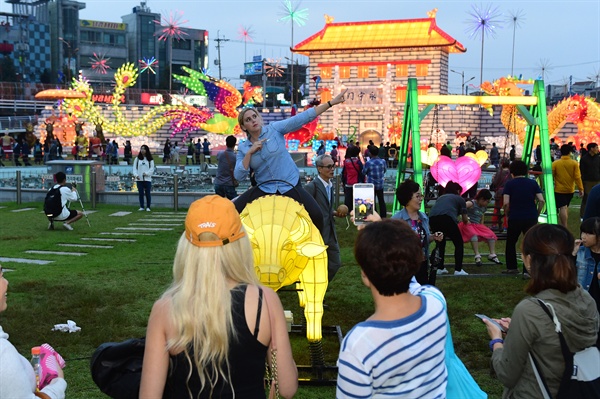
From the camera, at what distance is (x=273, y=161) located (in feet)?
17.8

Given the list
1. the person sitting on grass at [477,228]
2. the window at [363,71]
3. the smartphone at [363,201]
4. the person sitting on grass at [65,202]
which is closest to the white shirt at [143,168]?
the person sitting on grass at [65,202]

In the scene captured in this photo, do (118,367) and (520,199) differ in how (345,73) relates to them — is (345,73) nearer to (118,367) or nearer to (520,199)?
(520,199)

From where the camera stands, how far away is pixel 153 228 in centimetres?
1410

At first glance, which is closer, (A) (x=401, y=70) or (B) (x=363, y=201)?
(B) (x=363, y=201)

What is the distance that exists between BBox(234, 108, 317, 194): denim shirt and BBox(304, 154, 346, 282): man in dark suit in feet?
2.84

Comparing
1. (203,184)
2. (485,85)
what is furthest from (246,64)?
(203,184)

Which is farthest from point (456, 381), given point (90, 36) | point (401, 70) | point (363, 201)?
point (90, 36)

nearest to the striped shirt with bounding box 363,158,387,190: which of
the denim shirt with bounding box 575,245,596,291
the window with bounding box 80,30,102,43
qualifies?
the denim shirt with bounding box 575,245,596,291

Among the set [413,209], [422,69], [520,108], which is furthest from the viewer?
[422,69]

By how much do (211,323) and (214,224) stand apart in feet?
1.17

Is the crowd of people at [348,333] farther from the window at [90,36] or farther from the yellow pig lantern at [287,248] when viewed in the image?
the window at [90,36]

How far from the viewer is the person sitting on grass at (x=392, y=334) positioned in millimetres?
2312

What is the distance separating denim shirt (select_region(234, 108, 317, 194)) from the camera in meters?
5.35

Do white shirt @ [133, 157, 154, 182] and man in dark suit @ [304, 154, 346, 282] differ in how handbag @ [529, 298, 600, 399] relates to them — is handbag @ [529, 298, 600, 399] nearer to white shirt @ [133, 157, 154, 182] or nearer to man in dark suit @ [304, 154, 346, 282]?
man in dark suit @ [304, 154, 346, 282]
